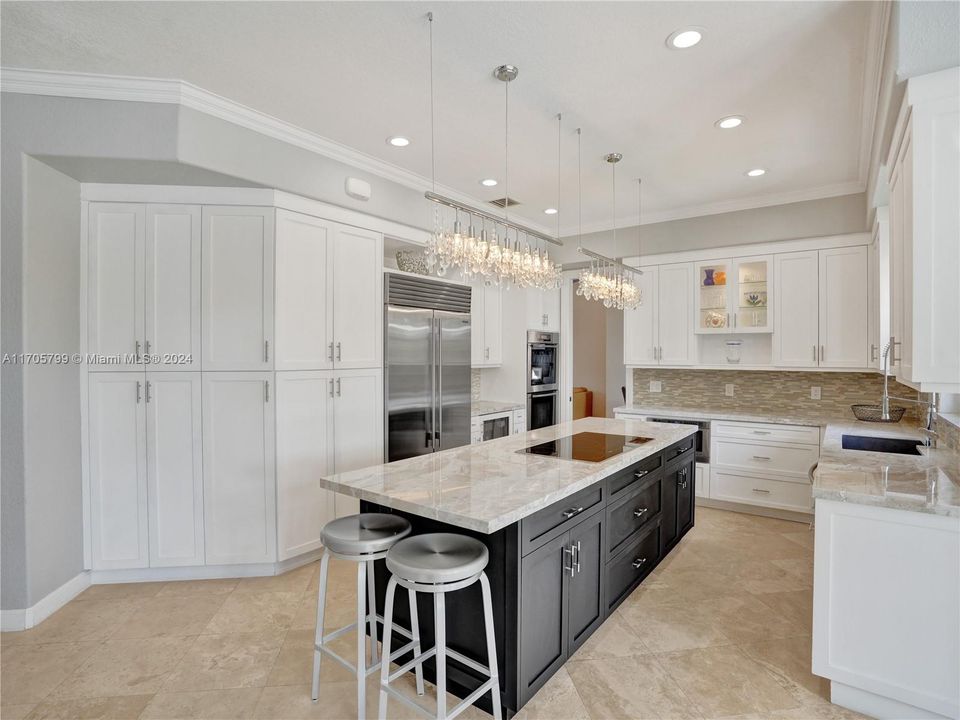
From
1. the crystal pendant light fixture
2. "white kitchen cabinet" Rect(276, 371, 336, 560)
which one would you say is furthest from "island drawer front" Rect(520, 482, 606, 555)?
"white kitchen cabinet" Rect(276, 371, 336, 560)

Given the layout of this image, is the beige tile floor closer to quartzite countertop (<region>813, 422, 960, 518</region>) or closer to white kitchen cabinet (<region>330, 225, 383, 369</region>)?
quartzite countertop (<region>813, 422, 960, 518</region>)

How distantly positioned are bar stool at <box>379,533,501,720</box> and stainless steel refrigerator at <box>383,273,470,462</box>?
2.05 m

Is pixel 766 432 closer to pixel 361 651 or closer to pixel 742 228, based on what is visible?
pixel 742 228

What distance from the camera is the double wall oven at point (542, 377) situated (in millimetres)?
5363

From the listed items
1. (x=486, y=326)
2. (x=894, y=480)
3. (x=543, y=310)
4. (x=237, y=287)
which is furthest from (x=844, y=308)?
(x=237, y=287)

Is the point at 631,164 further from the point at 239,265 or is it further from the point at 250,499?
the point at 250,499

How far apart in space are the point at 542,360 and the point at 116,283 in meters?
3.87

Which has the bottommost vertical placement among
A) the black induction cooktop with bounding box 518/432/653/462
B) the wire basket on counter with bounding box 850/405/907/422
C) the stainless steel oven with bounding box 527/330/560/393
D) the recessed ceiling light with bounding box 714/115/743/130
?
the black induction cooktop with bounding box 518/432/653/462

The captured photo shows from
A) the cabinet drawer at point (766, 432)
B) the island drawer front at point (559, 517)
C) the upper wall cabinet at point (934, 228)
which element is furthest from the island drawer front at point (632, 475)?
the cabinet drawer at point (766, 432)

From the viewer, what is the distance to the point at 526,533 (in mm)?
1912

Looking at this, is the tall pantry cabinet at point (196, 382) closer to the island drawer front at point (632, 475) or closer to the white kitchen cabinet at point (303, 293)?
the white kitchen cabinet at point (303, 293)

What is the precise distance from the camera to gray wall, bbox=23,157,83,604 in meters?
2.65

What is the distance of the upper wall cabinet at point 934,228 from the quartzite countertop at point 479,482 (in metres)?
1.30

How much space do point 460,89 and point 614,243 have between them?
2.94 metres
